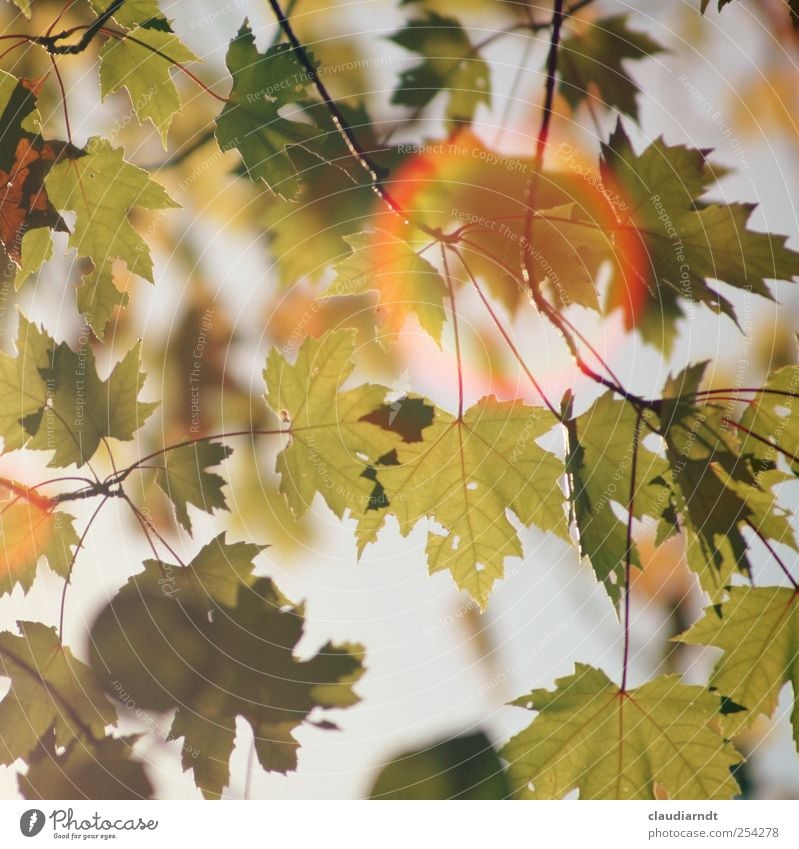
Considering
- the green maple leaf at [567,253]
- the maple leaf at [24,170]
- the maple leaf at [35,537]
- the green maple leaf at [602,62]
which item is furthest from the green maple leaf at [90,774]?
the green maple leaf at [602,62]

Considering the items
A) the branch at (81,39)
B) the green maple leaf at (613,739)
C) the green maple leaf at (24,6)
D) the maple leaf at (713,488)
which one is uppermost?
the green maple leaf at (24,6)

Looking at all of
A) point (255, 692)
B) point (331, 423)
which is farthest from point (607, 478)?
point (255, 692)

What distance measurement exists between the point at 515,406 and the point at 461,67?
0.78ft

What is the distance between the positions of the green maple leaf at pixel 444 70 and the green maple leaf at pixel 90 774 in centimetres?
50

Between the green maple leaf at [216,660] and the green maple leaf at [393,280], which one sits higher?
the green maple leaf at [393,280]

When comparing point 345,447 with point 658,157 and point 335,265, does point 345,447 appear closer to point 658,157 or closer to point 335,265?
point 335,265

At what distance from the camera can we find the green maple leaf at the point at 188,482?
0.48 m

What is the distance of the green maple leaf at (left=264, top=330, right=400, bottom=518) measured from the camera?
0.45 metres

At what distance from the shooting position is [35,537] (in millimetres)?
492

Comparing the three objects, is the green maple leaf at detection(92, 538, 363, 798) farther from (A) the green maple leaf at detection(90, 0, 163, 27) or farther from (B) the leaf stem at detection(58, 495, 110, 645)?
(A) the green maple leaf at detection(90, 0, 163, 27)

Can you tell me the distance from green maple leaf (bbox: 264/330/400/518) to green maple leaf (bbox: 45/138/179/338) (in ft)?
0.40

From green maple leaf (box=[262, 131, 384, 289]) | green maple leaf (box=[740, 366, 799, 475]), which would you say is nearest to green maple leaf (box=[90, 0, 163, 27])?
green maple leaf (box=[262, 131, 384, 289])

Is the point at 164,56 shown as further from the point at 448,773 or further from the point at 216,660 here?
the point at 448,773

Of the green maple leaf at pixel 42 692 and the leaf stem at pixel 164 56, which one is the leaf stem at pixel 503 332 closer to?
the leaf stem at pixel 164 56
